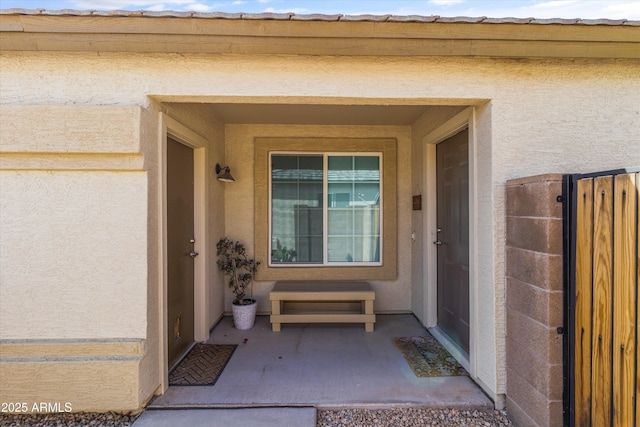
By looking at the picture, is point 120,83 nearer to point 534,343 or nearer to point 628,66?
point 534,343

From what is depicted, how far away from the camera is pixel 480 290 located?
9.87ft

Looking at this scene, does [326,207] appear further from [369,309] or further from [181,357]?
[181,357]

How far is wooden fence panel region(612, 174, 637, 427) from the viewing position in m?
1.85

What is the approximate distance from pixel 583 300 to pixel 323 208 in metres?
3.50

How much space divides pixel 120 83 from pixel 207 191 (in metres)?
1.73

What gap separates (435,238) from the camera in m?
4.43

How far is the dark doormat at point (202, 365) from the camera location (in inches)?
125

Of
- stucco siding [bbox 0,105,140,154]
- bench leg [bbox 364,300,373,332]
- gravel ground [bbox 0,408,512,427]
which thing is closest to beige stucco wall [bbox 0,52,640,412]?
stucco siding [bbox 0,105,140,154]

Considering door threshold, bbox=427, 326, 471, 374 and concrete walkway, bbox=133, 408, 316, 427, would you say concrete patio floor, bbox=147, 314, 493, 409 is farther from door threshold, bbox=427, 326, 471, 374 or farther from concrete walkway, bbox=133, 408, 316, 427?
door threshold, bbox=427, 326, 471, 374

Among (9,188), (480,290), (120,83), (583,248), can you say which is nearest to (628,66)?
(583,248)

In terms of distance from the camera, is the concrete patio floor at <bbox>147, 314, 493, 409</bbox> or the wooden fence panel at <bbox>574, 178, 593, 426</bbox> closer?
the wooden fence panel at <bbox>574, 178, 593, 426</bbox>

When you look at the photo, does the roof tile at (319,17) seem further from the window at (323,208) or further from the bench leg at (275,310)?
the bench leg at (275,310)

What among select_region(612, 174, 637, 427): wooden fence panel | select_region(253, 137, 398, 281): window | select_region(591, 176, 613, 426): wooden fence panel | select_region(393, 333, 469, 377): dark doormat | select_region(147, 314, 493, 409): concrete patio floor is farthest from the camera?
select_region(253, 137, 398, 281): window

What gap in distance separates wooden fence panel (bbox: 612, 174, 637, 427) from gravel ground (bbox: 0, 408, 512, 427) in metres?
0.97
